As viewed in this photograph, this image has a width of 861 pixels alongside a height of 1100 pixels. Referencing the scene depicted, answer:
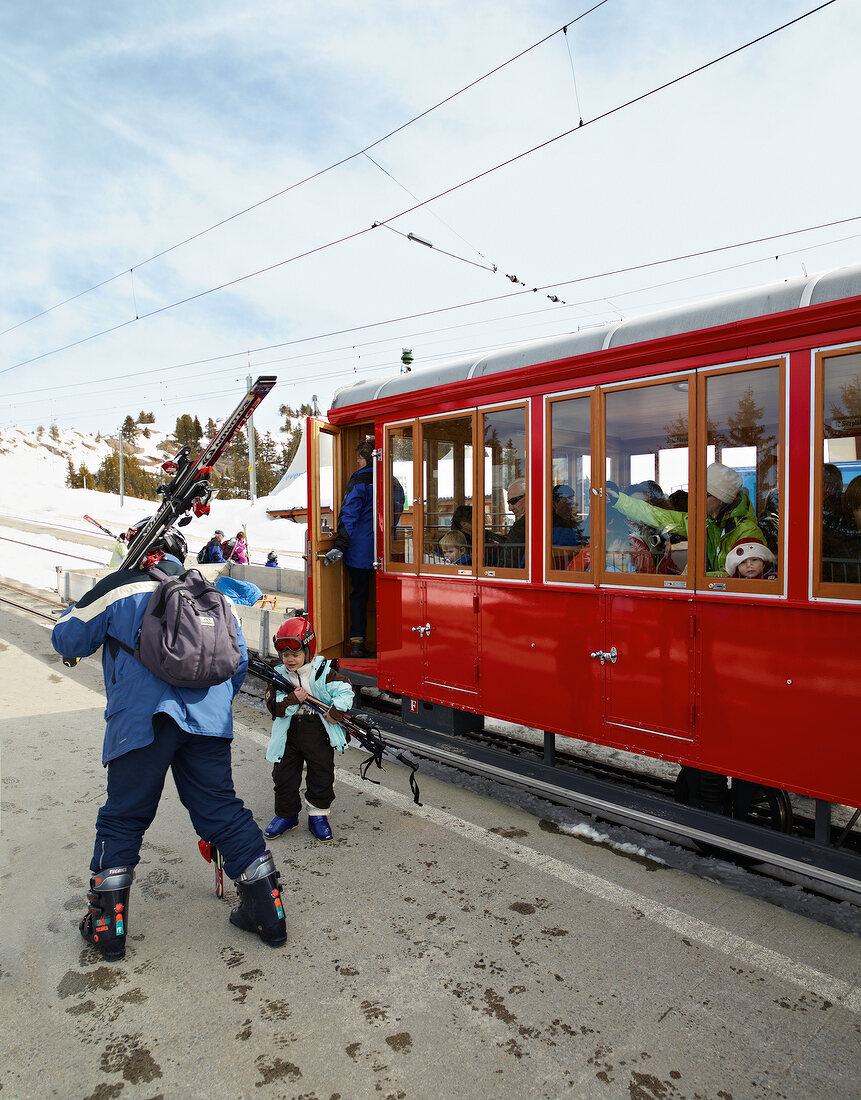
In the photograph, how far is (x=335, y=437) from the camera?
6.55 meters

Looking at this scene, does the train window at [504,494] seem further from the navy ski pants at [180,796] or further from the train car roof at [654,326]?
the navy ski pants at [180,796]

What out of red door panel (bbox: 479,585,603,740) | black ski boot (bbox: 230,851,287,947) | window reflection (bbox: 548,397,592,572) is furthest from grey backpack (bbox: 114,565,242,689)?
window reflection (bbox: 548,397,592,572)

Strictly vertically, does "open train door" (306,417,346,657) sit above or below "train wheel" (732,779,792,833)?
above

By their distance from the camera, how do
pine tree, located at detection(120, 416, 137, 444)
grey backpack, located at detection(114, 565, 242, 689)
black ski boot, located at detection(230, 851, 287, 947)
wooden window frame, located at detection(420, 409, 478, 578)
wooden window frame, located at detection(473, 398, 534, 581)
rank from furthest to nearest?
pine tree, located at detection(120, 416, 137, 444) < wooden window frame, located at detection(420, 409, 478, 578) < wooden window frame, located at detection(473, 398, 534, 581) < black ski boot, located at detection(230, 851, 287, 947) < grey backpack, located at detection(114, 565, 242, 689)

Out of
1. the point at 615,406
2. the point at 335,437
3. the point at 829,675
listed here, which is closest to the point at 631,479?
the point at 615,406

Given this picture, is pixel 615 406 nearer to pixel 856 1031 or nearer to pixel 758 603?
pixel 758 603

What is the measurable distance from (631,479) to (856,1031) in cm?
274

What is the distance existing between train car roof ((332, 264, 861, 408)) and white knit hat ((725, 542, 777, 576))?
1167mm

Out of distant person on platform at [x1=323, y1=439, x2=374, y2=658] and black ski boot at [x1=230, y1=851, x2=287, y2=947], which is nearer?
black ski boot at [x1=230, y1=851, x2=287, y2=947]

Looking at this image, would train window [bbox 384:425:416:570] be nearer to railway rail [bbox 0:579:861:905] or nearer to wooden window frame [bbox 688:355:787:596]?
Answer: railway rail [bbox 0:579:861:905]

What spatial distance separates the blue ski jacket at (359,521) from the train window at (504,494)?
4.68 ft

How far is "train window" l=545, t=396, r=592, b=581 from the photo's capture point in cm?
432

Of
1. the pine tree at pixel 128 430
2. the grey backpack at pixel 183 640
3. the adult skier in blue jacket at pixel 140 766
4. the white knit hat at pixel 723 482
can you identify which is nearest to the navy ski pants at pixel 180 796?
the adult skier in blue jacket at pixel 140 766

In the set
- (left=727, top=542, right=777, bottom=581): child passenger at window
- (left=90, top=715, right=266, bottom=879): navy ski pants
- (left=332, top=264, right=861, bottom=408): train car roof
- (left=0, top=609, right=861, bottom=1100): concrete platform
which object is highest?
(left=332, top=264, right=861, bottom=408): train car roof
